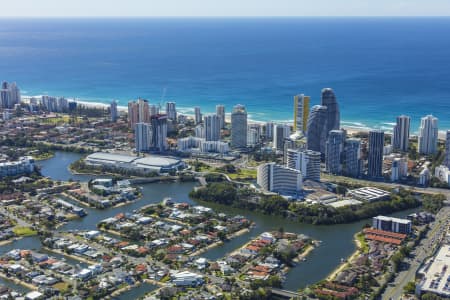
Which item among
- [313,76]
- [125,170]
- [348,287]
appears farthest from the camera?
[313,76]

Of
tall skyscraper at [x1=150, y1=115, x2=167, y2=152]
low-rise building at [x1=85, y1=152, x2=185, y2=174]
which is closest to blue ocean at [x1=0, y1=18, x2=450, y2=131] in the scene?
tall skyscraper at [x1=150, y1=115, x2=167, y2=152]

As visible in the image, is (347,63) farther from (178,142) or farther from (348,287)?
(348,287)

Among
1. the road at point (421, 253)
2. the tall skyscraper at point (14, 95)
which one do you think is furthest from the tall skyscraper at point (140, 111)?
the road at point (421, 253)

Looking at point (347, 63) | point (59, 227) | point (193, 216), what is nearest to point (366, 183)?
point (193, 216)

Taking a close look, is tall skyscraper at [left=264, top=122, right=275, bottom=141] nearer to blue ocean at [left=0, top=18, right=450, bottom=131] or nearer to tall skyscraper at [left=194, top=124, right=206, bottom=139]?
tall skyscraper at [left=194, top=124, right=206, bottom=139]

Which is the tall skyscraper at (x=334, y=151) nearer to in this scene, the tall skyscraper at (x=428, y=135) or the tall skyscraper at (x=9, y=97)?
the tall skyscraper at (x=428, y=135)

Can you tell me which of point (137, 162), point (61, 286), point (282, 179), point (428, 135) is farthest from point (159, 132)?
point (61, 286)
